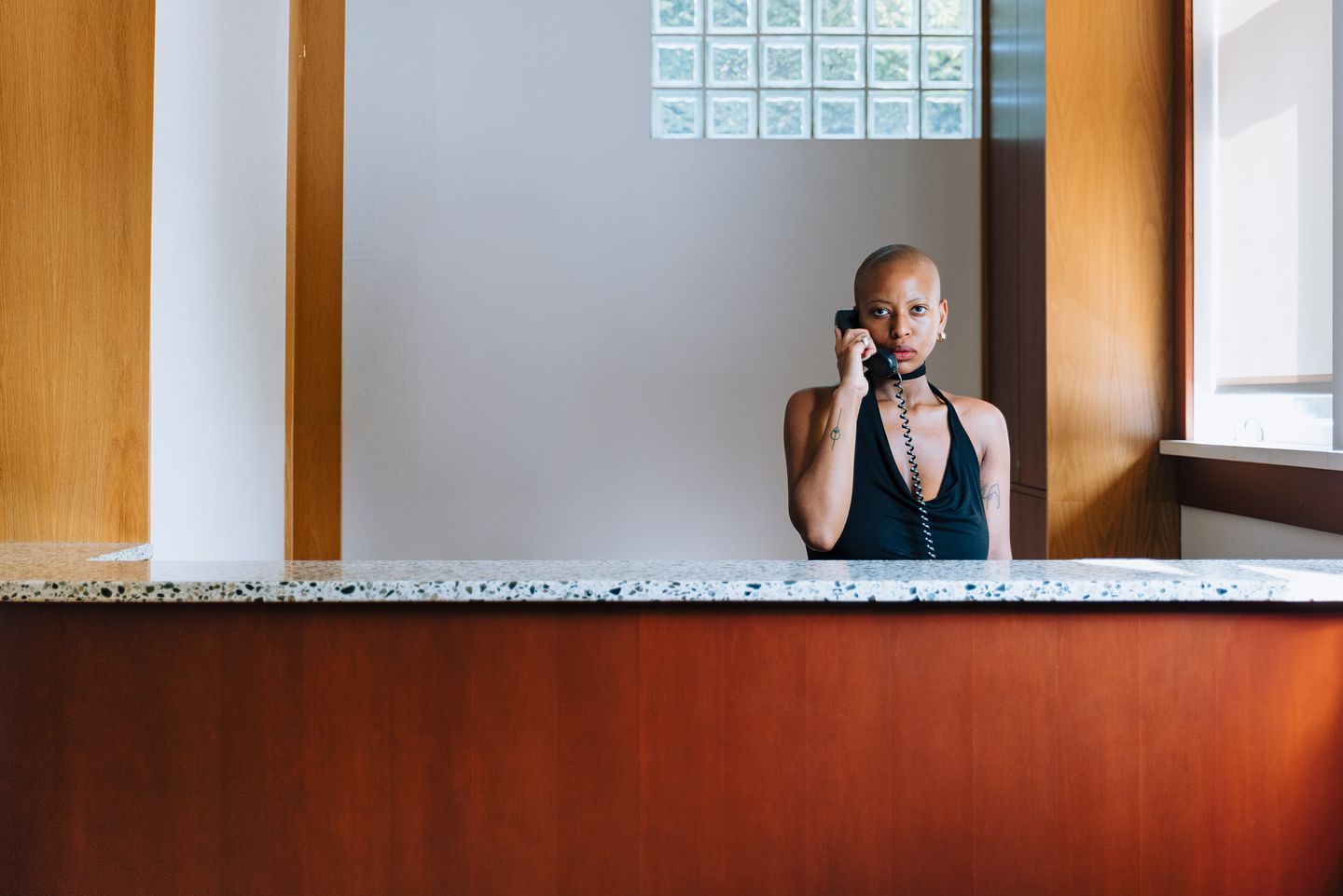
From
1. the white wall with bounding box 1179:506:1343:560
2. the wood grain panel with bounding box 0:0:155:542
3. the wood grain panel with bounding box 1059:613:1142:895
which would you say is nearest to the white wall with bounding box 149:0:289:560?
the wood grain panel with bounding box 0:0:155:542

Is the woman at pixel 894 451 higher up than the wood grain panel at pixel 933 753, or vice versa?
the woman at pixel 894 451

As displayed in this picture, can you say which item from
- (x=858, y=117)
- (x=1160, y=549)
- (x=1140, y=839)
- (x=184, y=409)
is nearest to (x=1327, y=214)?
(x=1160, y=549)

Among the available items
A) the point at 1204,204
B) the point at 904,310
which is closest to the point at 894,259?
the point at 904,310

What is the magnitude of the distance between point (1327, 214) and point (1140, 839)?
4.98ft

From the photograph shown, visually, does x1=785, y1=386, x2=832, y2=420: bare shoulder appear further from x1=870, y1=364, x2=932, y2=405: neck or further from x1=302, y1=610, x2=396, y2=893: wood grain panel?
x1=302, y1=610, x2=396, y2=893: wood grain panel

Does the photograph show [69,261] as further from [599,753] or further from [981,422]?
[981,422]

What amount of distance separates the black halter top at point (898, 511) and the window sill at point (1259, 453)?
28.2 inches

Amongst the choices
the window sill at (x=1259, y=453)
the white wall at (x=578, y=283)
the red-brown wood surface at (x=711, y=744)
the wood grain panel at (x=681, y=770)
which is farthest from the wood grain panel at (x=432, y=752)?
the white wall at (x=578, y=283)

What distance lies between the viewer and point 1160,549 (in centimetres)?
242

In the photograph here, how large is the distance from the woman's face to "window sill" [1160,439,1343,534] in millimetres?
834

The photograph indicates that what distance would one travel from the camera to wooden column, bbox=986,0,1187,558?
2.44m

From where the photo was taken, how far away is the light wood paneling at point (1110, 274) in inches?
96.1

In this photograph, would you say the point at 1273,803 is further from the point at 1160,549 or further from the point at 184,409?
the point at 184,409

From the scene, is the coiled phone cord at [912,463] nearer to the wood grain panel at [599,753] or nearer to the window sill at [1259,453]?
the wood grain panel at [599,753]
